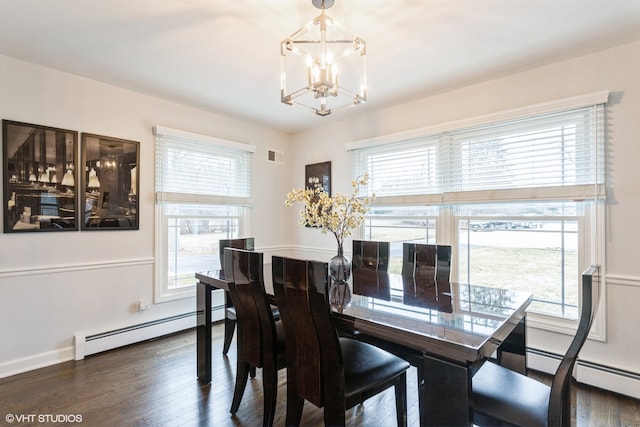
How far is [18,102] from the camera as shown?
2570 mm

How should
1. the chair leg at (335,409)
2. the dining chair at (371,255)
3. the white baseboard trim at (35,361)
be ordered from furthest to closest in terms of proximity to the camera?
the dining chair at (371,255)
the white baseboard trim at (35,361)
the chair leg at (335,409)

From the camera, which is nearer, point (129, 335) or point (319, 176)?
point (129, 335)

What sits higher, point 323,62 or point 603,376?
point 323,62

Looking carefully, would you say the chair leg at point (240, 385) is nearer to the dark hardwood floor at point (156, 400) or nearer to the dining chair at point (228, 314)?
the dark hardwood floor at point (156, 400)

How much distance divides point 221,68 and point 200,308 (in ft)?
6.52

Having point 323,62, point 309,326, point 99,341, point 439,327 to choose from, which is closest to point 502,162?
point 323,62

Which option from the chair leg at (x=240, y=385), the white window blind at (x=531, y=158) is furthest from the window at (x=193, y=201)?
the white window blind at (x=531, y=158)

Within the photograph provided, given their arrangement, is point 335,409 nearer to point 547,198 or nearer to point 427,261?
point 427,261

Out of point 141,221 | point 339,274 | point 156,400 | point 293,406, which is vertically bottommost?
point 156,400

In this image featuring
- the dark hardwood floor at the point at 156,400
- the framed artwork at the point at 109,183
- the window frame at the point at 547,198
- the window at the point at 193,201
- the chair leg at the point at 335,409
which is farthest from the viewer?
the window at the point at 193,201

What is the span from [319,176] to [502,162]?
2.20 metres

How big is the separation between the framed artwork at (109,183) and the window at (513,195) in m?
2.65

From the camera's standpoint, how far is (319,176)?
4.29m

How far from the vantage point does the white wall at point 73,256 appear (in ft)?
8.38
